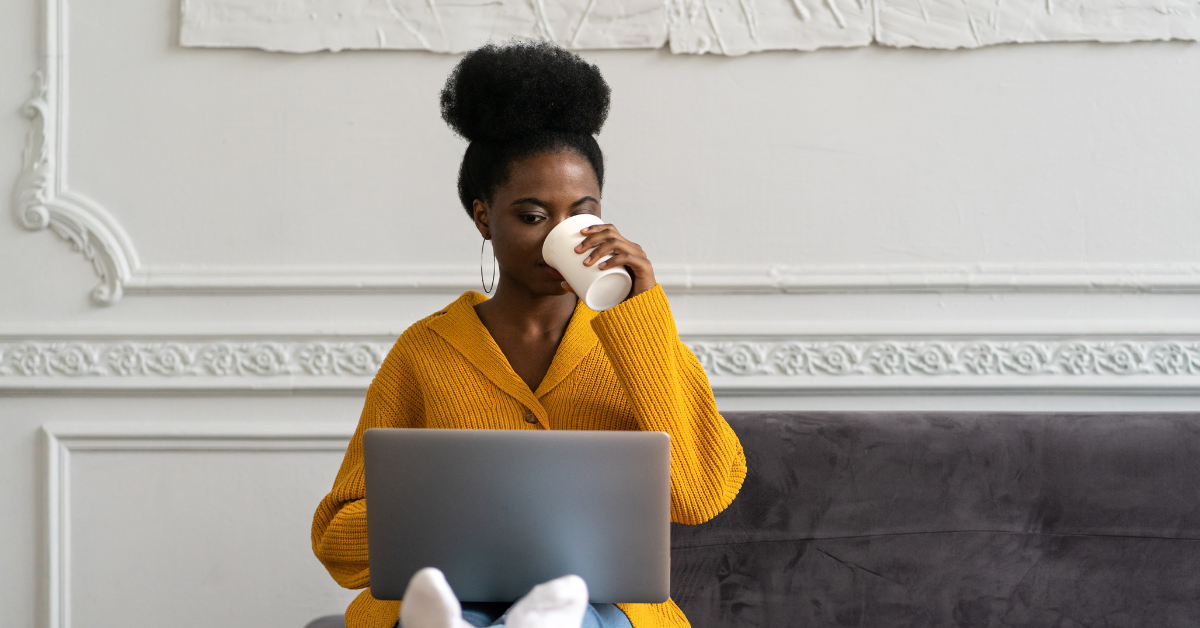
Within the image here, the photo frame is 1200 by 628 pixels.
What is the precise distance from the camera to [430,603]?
754 millimetres

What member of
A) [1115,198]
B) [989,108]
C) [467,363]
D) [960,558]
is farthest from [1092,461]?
[467,363]

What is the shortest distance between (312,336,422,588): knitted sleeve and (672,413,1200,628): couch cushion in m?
0.52

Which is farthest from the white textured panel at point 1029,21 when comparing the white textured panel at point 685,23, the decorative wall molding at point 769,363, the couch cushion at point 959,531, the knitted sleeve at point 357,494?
the knitted sleeve at point 357,494

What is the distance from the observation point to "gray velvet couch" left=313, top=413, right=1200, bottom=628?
1.38 metres

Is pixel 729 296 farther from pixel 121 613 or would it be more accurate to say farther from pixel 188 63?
pixel 121 613

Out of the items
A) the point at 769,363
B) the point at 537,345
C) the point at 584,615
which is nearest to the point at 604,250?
the point at 537,345

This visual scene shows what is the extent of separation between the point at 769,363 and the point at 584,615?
A: 0.87 metres

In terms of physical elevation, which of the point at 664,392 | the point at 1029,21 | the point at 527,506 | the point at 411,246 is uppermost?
the point at 1029,21

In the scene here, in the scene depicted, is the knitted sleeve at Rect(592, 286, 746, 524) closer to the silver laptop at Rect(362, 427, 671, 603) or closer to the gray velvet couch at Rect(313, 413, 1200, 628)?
the silver laptop at Rect(362, 427, 671, 603)

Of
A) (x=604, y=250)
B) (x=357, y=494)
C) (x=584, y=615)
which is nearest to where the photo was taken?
(x=584, y=615)

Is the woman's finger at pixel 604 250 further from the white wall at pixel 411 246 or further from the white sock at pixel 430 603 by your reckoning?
the white wall at pixel 411 246

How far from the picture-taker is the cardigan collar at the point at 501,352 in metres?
1.15

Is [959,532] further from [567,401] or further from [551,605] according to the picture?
[551,605]

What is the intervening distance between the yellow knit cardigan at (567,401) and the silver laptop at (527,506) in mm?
213
